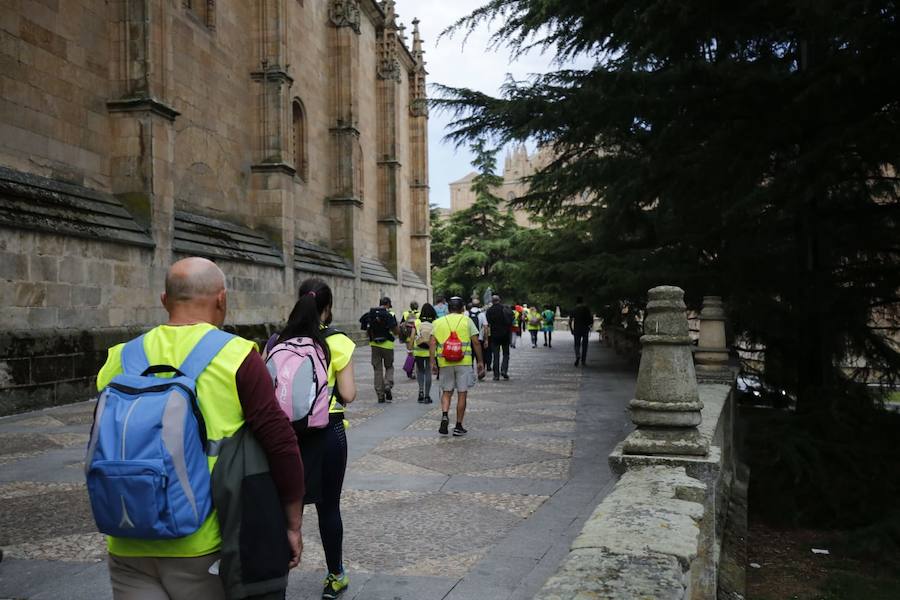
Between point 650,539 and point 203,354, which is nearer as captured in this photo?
point 203,354

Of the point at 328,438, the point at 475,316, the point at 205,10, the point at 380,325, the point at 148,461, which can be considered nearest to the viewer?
the point at 148,461

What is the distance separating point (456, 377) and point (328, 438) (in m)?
5.23

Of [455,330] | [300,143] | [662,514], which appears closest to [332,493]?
[662,514]

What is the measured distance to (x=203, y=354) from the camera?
2123 millimetres

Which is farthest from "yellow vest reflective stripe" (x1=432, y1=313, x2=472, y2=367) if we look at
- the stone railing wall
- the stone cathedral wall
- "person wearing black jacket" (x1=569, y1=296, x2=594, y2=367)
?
"person wearing black jacket" (x1=569, y1=296, x2=594, y2=367)

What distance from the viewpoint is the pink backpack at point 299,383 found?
3.67 metres

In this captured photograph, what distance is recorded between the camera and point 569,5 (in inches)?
352

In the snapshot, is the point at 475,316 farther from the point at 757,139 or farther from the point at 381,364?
the point at 757,139

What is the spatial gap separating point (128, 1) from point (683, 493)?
1344 cm

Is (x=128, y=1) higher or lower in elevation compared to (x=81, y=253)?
higher

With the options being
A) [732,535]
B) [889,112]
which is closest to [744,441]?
[732,535]

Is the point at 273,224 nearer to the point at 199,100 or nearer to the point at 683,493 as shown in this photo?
the point at 199,100

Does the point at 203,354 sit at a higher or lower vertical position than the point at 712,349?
higher

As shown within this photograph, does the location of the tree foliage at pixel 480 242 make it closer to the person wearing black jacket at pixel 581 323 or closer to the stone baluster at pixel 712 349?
the person wearing black jacket at pixel 581 323
